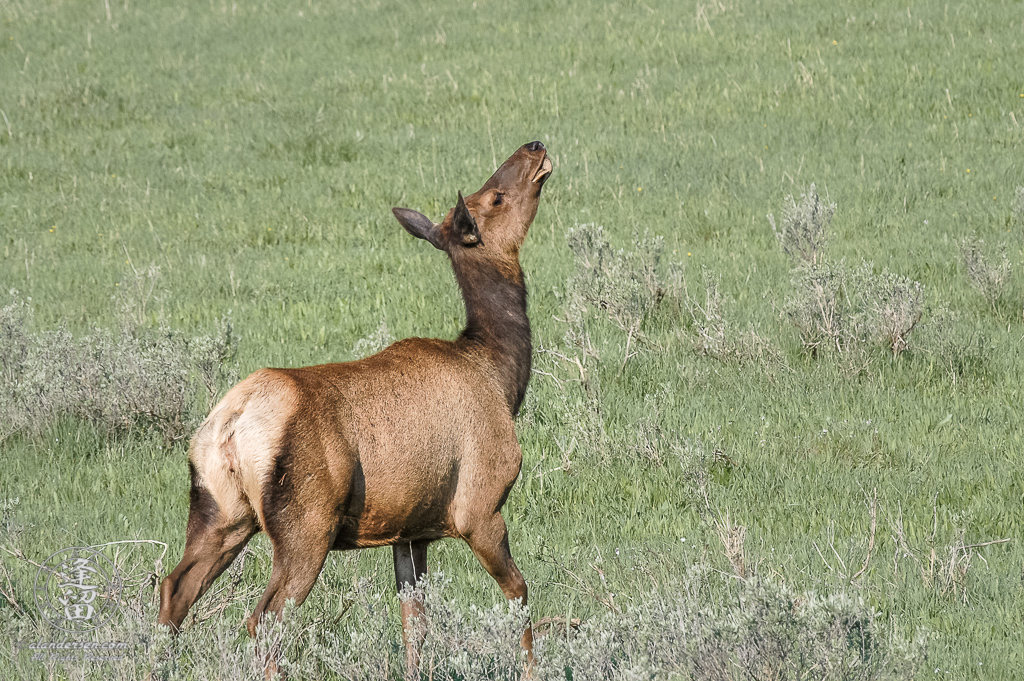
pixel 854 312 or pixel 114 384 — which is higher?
pixel 114 384

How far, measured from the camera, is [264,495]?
3.75 meters

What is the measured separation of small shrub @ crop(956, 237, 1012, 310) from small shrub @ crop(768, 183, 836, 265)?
3.85 feet

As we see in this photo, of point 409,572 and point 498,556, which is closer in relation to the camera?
point 498,556

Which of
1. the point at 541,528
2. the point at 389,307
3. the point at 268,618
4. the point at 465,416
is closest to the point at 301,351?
the point at 389,307

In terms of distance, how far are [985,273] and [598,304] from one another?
3.23 metres

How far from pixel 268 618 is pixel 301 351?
4.78m

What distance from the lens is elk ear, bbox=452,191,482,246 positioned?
4898mm

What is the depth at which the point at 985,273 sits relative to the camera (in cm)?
862

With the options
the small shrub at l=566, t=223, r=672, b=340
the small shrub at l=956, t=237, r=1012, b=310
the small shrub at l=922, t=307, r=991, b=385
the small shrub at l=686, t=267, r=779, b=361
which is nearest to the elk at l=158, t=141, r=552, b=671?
the small shrub at l=686, t=267, r=779, b=361

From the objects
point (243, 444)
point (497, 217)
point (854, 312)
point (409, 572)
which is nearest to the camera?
point (243, 444)

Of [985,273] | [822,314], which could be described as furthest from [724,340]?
[985,273]

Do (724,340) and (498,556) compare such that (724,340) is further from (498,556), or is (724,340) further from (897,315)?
(498,556)

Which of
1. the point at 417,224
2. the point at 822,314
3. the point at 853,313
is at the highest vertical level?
the point at 417,224

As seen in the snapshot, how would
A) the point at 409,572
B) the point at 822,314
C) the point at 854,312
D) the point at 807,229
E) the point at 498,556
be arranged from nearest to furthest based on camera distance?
the point at 498,556
the point at 409,572
the point at 822,314
the point at 854,312
the point at 807,229
